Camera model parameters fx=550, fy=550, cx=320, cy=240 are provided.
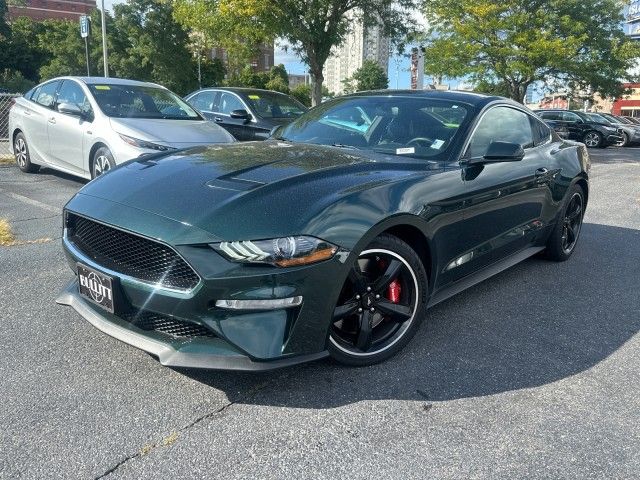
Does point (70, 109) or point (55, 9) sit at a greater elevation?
point (55, 9)

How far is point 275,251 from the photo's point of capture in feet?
7.62

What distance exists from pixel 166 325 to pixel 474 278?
207cm

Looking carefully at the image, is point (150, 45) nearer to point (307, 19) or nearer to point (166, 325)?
point (307, 19)

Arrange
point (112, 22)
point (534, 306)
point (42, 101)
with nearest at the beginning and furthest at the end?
point (534, 306) < point (42, 101) < point (112, 22)

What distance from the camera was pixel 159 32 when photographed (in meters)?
42.1

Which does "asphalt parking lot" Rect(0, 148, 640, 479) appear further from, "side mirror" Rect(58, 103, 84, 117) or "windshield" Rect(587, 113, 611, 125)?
"windshield" Rect(587, 113, 611, 125)

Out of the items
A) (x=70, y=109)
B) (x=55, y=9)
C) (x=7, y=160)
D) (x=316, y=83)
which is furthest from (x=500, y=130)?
(x=55, y=9)

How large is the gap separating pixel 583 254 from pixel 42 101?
732 cm

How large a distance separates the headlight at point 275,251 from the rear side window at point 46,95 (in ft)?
21.3

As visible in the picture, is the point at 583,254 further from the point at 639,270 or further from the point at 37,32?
the point at 37,32

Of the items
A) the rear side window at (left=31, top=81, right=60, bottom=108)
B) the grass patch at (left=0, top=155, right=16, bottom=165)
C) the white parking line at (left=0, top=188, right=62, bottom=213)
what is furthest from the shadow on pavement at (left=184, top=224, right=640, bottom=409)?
the grass patch at (left=0, top=155, right=16, bottom=165)

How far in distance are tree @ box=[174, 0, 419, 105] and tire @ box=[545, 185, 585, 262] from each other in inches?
418

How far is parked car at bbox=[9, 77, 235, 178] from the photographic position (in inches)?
253

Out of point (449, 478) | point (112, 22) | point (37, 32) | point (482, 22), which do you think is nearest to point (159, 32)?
point (112, 22)
